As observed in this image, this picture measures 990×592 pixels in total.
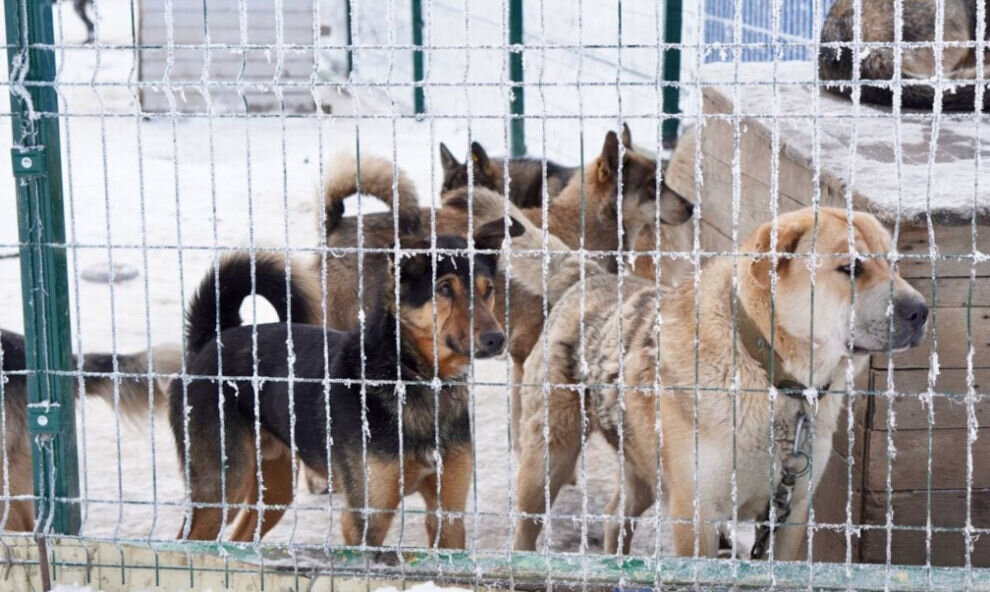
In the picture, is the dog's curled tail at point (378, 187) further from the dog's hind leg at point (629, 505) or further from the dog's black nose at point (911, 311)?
the dog's black nose at point (911, 311)

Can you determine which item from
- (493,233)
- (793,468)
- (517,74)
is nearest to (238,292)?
(493,233)

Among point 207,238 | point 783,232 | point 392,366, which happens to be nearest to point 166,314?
point 207,238

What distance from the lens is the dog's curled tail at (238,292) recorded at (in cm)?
445

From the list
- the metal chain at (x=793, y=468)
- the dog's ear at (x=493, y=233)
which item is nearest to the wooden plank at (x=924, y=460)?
the metal chain at (x=793, y=468)

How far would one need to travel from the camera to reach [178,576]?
3734mm

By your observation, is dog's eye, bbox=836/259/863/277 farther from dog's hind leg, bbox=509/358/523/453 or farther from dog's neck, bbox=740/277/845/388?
dog's hind leg, bbox=509/358/523/453

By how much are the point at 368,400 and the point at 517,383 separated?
50 centimetres

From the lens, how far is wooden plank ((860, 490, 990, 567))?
4172 mm

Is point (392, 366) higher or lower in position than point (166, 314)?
higher

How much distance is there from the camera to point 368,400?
13.5 ft

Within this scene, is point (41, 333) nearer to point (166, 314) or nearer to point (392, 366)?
point (392, 366)

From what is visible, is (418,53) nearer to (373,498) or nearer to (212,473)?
(212,473)

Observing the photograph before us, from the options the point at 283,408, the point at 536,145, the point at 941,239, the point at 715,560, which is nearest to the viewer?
the point at 715,560

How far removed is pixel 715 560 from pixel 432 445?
40.9 inches
